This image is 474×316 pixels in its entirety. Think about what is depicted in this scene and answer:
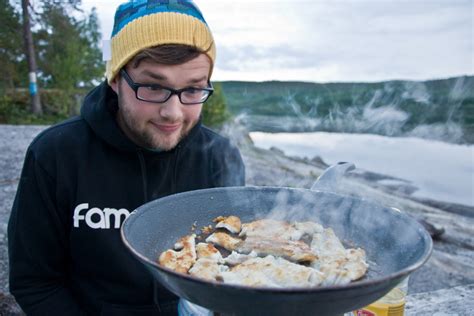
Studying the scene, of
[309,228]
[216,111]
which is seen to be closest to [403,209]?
[309,228]

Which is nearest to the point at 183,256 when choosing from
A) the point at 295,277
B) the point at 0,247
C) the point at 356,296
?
the point at 295,277

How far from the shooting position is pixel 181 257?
1.63 meters

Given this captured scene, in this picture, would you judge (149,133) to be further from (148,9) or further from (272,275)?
(272,275)

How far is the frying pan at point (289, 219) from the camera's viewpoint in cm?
113

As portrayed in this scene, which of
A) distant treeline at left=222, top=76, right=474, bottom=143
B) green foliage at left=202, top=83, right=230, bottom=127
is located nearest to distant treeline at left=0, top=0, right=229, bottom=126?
green foliage at left=202, top=83, right=230, bottom=127

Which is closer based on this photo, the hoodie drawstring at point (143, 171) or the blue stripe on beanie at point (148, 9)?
the blue stripe on beanie at point (148, 9)

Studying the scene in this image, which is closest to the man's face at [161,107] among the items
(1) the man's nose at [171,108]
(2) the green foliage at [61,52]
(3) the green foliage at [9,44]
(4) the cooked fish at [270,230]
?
(1) the man's nose at [171,108]

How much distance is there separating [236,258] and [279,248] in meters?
0.19

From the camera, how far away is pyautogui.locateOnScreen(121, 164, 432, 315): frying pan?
1129mm

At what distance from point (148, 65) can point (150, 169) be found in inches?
25.5

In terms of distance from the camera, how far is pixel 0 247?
15.1 ft

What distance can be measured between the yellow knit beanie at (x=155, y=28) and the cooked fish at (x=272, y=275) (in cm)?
108

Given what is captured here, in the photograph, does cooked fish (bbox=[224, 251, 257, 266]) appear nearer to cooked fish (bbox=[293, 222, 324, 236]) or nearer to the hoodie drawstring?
cooked fish (bbox=[293, 222, 324, 236])

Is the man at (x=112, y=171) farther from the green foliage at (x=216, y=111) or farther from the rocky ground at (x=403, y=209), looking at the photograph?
the green foliage at (x=216, y=111)
